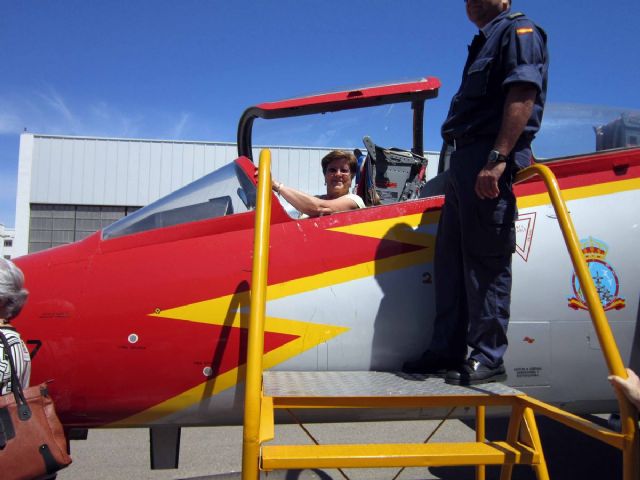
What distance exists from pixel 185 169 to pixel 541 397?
16134mm

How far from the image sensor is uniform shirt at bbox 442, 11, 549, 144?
2299 mm

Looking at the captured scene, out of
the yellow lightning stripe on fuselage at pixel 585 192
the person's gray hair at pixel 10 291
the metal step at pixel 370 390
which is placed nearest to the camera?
the metal step at pixel 370 390

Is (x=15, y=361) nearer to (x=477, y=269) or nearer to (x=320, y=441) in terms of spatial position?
(x=477, y=269)

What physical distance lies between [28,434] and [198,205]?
4.23 feet

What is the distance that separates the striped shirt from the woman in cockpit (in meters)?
1.45

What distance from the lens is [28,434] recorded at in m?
1.97

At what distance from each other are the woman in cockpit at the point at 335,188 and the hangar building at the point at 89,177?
560 inches

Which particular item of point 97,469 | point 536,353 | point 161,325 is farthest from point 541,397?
point 97,469

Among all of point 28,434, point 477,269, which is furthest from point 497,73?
point 28,434

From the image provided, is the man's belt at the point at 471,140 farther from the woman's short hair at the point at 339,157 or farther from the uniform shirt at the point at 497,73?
the woman's short hair at the point at 339,157

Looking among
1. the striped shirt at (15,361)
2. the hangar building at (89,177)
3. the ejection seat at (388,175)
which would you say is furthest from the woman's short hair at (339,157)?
the hangar building at (89,177)

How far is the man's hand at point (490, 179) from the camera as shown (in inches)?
88.5

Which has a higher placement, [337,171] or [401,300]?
[337,171]

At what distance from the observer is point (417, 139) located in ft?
13.3
